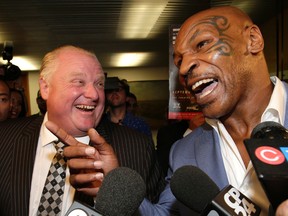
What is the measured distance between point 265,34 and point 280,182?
5.21 m

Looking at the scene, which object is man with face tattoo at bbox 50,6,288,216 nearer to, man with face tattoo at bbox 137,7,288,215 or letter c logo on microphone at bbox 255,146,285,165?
man with face tattoo at bbox 137,7,288,215

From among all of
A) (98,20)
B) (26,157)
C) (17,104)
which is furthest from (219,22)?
(98,20)

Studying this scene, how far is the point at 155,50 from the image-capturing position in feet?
28.3

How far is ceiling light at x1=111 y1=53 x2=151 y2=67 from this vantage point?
9.23 meters

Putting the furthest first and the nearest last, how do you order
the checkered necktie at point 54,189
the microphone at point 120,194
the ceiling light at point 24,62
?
the ceiling light at point 24,62
the checkered necktie at point 54,189
the microphone at point 120,194

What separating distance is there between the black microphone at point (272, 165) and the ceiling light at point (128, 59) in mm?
8570

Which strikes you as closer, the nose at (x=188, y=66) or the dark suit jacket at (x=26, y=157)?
the nose at (x=188, y=66)

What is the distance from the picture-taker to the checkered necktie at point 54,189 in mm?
1503

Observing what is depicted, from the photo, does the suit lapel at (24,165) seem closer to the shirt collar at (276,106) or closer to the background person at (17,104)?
the shirt collar at (276,106)

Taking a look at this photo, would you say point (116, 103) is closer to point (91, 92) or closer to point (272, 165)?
point (91, 92)

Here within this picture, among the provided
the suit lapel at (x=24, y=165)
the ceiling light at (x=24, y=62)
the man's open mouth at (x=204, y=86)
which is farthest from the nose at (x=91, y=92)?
the ceiling light at (x=24, y=62)

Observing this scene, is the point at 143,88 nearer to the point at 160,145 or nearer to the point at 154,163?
the point at 160,145

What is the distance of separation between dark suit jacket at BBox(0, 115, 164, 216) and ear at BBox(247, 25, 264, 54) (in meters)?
0.78

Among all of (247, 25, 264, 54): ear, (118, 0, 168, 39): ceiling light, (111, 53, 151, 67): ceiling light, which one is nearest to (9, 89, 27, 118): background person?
(118, 0, 168, 39): ceiling light
